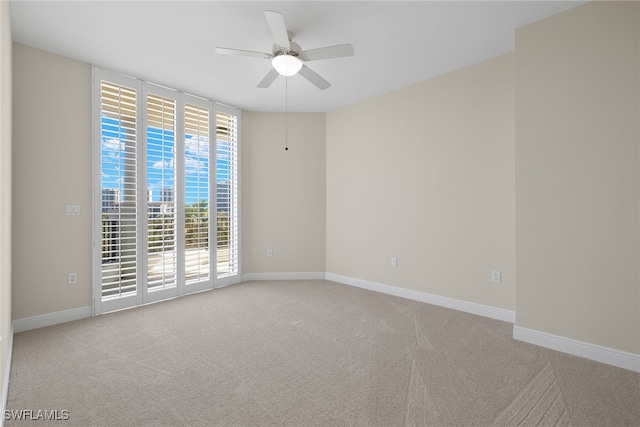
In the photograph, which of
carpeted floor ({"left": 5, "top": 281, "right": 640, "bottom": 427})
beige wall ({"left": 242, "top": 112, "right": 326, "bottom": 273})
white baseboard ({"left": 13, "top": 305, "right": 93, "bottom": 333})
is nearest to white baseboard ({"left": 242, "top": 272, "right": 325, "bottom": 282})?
beige wall ({"left": 242, "top": 112, "right": 326, "bottom": 273})

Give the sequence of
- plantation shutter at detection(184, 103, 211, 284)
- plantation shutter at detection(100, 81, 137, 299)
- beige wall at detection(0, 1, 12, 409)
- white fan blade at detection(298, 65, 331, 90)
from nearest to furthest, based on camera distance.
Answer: beige wall at detection(0, 1, 12, 409) → white fan blade at detection(298, 65, 331, 90) → plantation shutter at detection(100, 81, 137, 299) → plantation shutter at detection(184, 103, 211, 284)

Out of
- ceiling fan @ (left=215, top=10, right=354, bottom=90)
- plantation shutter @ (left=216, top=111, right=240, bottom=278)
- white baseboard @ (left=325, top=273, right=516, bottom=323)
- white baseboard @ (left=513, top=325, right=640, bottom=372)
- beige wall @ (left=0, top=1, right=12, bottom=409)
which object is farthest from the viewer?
plantation shutter @ (left=216, top=111, right=240, bottom=278)

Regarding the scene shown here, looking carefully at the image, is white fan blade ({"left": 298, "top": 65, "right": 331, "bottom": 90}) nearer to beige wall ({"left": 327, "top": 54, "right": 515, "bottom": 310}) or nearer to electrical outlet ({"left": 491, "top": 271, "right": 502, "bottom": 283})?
beige wall ({"left": 327, "top": 54, "right": 515, "bottom": 310})

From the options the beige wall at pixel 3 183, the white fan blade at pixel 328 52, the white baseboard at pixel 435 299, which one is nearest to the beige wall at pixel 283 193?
the white baseboard at pixel 435 299

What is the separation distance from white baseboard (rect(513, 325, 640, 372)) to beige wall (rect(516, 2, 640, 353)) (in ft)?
0.14

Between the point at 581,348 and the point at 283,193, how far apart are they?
4.08 m

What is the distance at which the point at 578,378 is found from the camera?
217cm

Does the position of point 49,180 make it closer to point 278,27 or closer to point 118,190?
point 118,190

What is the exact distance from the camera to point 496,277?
3.38 meters

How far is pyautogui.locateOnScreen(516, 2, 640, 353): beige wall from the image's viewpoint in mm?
2293

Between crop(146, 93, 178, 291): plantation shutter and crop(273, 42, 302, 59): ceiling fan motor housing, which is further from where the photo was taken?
crop(146, 93, 178, 291): plantation shutter

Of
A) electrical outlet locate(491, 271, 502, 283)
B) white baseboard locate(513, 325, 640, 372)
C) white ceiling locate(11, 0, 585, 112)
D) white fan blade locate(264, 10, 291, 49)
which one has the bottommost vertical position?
white baseboard locate(513, 325, 640, 372)

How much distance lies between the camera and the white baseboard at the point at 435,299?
333 centimetres

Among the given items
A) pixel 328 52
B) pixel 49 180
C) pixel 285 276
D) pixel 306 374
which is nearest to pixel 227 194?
pixel 285 276
